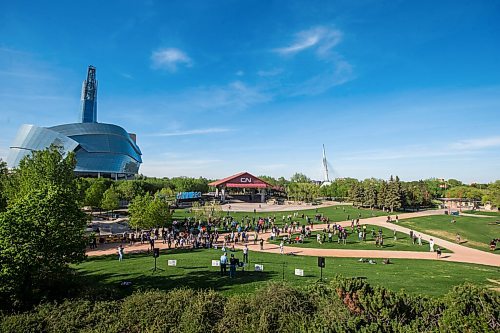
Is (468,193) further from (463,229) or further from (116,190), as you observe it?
(116,190)

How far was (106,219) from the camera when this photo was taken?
47.2 metres

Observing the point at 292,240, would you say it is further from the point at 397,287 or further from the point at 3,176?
the point at 3,176

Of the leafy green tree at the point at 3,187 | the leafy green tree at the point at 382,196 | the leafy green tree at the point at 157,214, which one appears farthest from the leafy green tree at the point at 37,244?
the leafy green tree at the point at 382,196

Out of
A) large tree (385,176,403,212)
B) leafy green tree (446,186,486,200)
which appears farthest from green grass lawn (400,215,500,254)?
leafy green tree (446,186,486,200)

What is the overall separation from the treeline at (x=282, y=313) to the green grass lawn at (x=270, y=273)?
12.4 ft

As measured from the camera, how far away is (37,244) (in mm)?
11547

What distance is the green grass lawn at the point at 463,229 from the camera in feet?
107

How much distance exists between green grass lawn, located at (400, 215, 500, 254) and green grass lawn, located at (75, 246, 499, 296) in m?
12.5

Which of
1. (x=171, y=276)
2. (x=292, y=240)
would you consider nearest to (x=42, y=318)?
(x=171, y=276)

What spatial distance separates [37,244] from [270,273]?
11.2 m

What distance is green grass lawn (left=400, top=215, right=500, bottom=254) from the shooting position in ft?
107

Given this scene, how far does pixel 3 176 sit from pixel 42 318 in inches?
1058

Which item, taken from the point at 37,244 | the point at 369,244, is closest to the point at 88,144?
the point at 369,244

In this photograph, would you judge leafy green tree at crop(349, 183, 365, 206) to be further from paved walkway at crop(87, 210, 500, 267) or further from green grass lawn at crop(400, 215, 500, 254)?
paved walkway at crop(87, 210, 500, 267)
